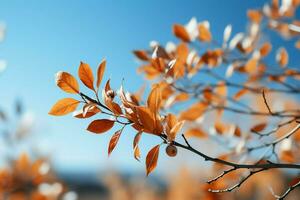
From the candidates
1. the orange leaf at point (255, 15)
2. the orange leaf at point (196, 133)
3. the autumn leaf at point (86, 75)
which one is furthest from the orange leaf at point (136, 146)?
the orange leaf at point (255, 15)

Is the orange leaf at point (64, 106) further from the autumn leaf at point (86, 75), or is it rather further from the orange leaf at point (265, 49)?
the orange leaf at point (265, 49)

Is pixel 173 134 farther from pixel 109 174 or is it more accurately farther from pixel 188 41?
pixel 109 174

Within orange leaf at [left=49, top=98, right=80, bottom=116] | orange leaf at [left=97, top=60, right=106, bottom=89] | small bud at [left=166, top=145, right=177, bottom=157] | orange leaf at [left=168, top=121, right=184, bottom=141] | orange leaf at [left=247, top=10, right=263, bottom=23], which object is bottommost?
small bud at [left=166, top=145, right=177, bottom=157]

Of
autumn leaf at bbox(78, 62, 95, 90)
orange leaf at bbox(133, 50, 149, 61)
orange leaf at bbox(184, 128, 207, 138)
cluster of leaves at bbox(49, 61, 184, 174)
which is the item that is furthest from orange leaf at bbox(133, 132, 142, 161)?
orange leaf at bbox(184, 128, 207, 138)

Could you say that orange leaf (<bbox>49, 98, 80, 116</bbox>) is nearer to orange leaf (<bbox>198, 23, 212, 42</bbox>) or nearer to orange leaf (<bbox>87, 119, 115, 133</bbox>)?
orange leaf (<bbox>87, 119, 115, 133</bbox>)

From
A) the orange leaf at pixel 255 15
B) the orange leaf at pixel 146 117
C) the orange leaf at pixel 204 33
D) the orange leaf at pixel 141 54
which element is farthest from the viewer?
the orange leaf at pixel 255 15

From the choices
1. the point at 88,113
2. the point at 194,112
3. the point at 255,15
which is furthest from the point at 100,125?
the point at 255,15

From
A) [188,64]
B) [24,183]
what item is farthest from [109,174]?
[188,64]
